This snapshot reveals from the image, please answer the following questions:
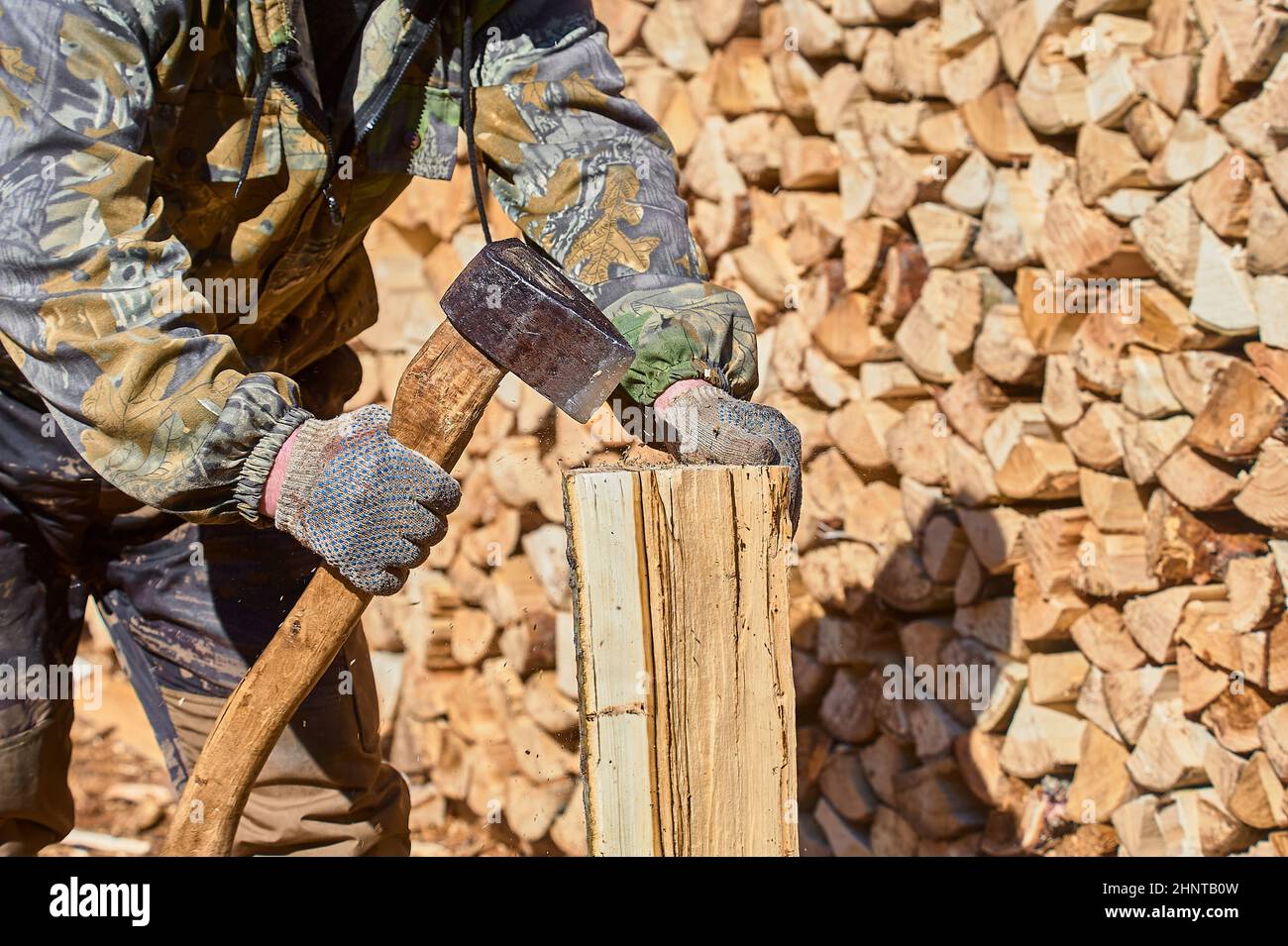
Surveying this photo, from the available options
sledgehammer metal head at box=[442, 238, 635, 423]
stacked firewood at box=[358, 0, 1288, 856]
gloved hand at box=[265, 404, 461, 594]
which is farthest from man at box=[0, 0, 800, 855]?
stacked firewood at box=[358, 0, 1288, 856]

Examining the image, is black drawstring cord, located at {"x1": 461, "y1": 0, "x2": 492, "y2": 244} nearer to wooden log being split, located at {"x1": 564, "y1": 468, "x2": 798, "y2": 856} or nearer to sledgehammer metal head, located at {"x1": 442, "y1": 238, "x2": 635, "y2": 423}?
sledgehammer metal head, located at {"x1": 442, "y1": 238, "x2": 635, "y2": 423}

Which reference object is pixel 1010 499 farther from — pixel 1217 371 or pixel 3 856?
pixel 3 856

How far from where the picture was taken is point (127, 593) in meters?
2.17

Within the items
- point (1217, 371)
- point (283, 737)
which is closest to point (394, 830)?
point (283, 737)

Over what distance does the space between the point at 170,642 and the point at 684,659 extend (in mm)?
1044

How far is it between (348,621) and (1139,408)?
5.08ft

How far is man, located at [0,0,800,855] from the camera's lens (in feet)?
4.95

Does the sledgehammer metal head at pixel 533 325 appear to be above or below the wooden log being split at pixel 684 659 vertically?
above

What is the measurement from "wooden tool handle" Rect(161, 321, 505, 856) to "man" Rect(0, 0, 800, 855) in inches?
2.1

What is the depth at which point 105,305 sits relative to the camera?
1510 mm

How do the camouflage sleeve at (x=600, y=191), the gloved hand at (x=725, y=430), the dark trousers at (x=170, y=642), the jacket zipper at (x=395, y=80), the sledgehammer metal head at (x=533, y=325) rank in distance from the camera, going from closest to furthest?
the sledgehammer metal head at (x=533, y=325), the gloved hand at (x=725, y=430), the camouflage sleeve at (x=600, y=191), the jacket zipper at (x=395, y=80), the dark trousers at (x=170, y=642)

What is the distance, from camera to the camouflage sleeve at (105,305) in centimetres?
150

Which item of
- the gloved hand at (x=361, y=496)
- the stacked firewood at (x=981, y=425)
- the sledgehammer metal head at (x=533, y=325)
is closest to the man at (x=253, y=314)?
the gloved hand at (x=361, y=496)

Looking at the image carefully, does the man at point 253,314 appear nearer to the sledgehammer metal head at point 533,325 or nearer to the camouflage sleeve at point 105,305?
the camouflage sleeve at point 105,305
